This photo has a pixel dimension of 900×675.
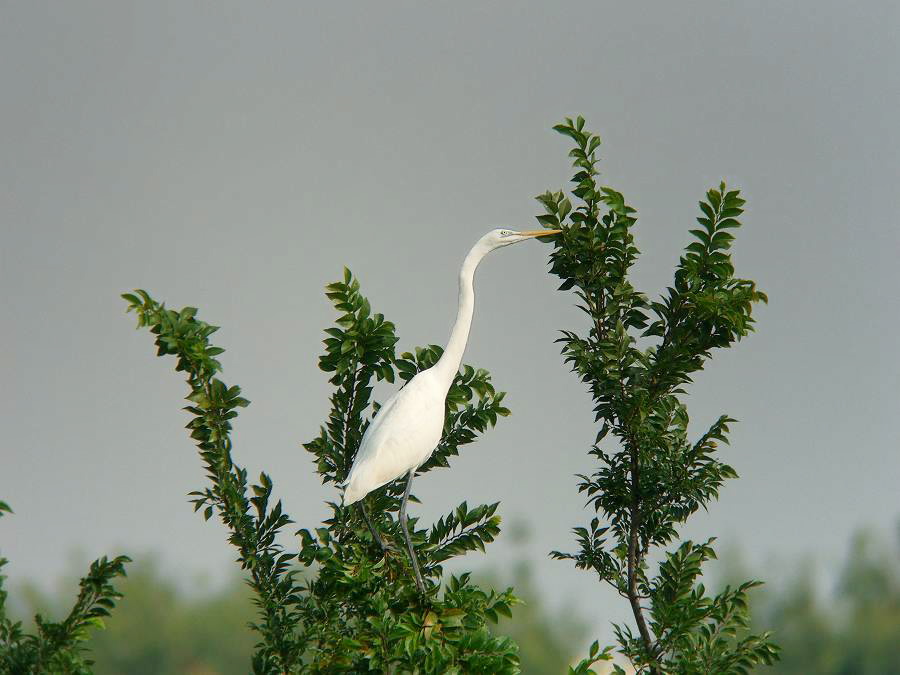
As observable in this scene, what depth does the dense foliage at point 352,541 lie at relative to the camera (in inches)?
149

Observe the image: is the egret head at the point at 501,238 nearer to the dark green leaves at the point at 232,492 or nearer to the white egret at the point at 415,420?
the white egret at the point at 415,420

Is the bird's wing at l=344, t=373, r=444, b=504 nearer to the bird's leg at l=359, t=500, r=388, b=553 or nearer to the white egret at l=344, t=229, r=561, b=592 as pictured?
the white egret at l=344, t=229, r=561, b=592

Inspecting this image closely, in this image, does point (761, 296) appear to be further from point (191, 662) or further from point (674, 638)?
point (191, 662)

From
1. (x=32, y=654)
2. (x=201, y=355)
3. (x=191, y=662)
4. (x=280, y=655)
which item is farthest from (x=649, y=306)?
(x=191, y=662)

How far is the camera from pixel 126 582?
722 inches

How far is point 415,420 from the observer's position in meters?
4.34

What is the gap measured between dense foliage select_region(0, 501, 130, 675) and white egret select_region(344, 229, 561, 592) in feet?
3.54

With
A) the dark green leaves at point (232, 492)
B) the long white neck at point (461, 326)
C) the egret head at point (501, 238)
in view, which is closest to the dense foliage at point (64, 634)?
the dark green leaves at point (232, 492)

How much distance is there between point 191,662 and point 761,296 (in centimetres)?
1791

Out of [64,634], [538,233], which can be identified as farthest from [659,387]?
[64,634]

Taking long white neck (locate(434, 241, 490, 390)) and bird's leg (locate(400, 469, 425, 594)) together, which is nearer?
bird's leg (locate(400, 469, 425, 594))

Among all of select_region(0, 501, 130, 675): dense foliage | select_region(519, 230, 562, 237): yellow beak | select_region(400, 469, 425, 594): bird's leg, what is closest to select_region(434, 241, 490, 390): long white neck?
select_region(519, 230, 562, 237): yellow beak

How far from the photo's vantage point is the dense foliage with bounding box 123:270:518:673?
3.78m

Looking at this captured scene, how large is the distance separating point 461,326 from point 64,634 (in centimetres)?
227
